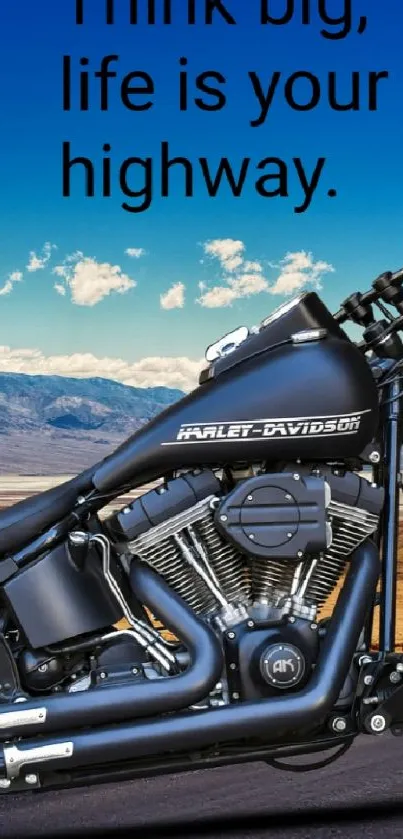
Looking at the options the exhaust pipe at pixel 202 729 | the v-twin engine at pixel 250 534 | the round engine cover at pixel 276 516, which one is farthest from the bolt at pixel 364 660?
the round engine cover at pixel 276 516

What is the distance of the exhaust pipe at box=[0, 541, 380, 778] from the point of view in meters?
3.72

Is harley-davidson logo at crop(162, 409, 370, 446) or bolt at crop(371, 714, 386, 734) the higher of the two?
harley-davidson logo at crop(162, 409, 370, 446)

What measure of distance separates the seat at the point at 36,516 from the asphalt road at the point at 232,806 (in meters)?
1.28

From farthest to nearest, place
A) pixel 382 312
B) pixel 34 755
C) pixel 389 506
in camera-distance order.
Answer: pixel 382 312 → pixel 389 506 → pixel 34 755

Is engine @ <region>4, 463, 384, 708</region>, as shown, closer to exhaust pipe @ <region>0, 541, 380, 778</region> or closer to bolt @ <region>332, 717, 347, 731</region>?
exhaust pipe @ <region>0, 541, 380, 778</region>

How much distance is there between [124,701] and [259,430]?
112 centimetres

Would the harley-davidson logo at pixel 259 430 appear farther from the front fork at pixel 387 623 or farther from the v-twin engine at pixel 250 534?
the front fork at pixel 387 623

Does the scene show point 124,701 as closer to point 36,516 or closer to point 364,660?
point 36,516

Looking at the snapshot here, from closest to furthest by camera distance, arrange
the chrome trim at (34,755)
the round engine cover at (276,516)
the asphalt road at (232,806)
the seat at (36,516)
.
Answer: the chrome trim at (34,755), the round engine cover at (276,516), the seat at (36,516), the asphalt road at (232,806)

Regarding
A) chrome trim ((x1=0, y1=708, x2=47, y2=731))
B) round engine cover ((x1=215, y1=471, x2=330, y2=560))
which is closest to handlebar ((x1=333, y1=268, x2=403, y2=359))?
round engine cover ((x1=215, y1=471, x2=330, y2=560))

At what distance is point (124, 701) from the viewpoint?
12.3ft

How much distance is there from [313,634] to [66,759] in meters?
1.04

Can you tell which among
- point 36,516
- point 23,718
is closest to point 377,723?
point 23,718

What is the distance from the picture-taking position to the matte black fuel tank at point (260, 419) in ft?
12.6
